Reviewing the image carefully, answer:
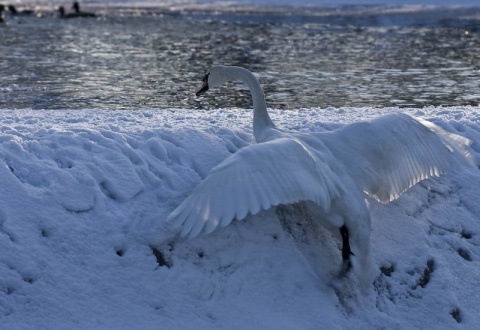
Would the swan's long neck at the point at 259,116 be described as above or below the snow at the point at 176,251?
above

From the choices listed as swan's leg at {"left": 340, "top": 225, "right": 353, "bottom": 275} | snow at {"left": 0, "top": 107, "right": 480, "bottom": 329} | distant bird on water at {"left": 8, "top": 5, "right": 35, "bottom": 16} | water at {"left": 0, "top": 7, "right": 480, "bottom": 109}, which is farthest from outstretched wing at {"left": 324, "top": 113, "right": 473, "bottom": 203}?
distant bird on water at {"left": 8, "top": 5, "right": 35, "bottom": 16}

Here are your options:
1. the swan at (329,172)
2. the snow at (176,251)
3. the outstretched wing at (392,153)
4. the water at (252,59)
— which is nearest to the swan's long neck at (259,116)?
the swan at (329,172)

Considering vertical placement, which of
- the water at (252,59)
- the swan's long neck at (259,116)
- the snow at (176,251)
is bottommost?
the water at (252,59)

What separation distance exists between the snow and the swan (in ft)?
0.82

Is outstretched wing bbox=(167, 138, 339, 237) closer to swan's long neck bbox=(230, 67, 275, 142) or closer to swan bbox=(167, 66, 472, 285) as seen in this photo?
swan bbox=(167, 66, 472, 285)

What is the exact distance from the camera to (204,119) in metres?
8.89

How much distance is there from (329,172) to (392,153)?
3.00 ft

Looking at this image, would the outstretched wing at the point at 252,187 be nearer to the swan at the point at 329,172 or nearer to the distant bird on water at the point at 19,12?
the swan at the point at 329,172

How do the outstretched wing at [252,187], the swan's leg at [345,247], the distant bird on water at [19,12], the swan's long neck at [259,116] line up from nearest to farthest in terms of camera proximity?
the outstretched wing at [252,187]
the swan's leg at [345,247]
the swan's long neck at [259,116]
the distant bird on water at [19,12]

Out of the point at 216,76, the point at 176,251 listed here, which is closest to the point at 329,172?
the point at 176,251

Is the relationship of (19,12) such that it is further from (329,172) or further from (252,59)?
(329,172)

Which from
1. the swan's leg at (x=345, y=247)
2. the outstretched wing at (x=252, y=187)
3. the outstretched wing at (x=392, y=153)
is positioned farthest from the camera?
the outstretched wing at (x=392, y=153)

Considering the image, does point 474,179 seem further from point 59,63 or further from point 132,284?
point 59,63

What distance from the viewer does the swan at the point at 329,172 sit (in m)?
6.14
